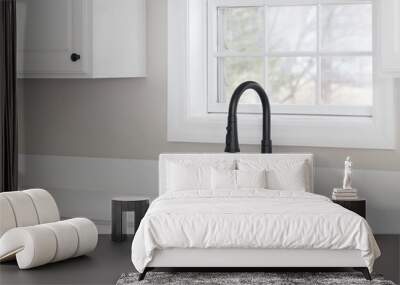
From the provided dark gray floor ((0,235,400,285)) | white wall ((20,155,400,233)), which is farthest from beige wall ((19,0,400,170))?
dark gray floor ((0,235,400,285))

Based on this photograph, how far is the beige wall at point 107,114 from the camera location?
6141 millimetres

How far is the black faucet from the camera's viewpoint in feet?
18.9

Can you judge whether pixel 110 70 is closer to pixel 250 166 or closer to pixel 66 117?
pixel 66 117

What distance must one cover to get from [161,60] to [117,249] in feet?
4.73

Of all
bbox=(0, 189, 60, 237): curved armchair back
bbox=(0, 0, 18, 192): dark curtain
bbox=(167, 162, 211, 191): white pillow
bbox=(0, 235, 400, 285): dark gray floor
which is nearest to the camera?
bbox=(0, 235, 400, 285): dark gray floor

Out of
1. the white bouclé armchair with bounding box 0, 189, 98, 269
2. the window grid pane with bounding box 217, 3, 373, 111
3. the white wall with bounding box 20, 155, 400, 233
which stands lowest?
the white bouclé armchair with bounding box 0, 189, 98, 269

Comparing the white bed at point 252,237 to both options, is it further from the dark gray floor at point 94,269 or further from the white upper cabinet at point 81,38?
the white upper cabinet at point 81,38

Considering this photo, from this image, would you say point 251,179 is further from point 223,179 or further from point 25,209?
point 25,209

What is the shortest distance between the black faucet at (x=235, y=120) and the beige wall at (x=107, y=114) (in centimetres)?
18

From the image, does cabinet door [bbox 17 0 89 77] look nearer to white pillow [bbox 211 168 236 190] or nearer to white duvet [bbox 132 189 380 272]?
white pillow [bbox 211 168 236 190]

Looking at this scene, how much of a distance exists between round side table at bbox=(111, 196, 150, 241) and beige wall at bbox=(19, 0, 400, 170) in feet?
1.70

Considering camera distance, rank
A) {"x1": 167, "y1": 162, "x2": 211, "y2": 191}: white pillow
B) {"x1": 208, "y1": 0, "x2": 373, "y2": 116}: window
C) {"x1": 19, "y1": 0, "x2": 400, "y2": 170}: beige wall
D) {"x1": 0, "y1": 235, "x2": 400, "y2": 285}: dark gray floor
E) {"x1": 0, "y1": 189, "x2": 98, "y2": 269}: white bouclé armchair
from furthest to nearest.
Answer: {"x1": 19, "y1": 0, "x2": 400, "y2": 170}: beige wall → {"x1": 208, "y1": 0, "x2": 373, "y2": 116}: window → {"x1": 167, "y1": 162, "x2": 211, "y2": 191}: white pillow → {"x1": 0, "y1": 189, "x2": 98, "y2": 269}: white bouclé armchair → {"x1": 0, "y1": 235, "x2": 400, "y2": 285}: dark gray floor

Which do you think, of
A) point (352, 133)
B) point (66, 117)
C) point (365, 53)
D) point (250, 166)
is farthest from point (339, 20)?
point (66, 117)

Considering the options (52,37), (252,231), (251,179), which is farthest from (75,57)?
(252,231)
